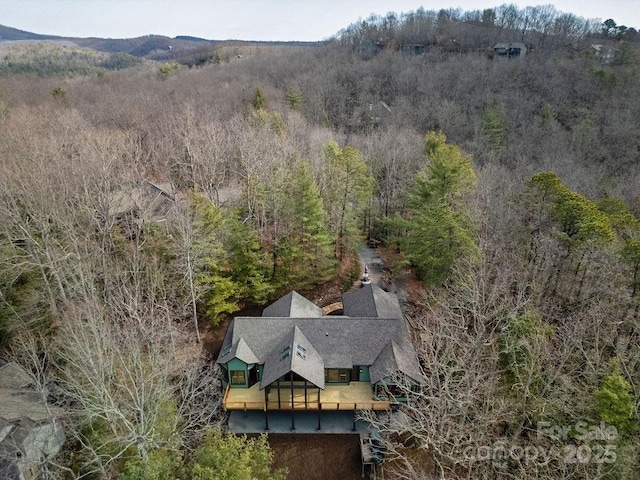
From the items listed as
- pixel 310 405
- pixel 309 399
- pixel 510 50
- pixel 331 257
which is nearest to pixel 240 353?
pixel 309 399

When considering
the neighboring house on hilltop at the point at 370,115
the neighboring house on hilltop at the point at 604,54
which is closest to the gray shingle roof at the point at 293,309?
the neighboring house on hilltop at the point at 370,115

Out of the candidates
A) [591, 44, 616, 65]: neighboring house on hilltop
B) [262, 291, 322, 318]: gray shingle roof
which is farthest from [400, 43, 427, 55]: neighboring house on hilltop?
[262, 291, 322, 318]: gray shingle roof

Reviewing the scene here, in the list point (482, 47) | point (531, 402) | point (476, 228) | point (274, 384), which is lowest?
point (274, 384)

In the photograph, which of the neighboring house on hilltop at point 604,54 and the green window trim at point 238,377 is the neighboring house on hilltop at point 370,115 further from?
the green window trim at point 238,377

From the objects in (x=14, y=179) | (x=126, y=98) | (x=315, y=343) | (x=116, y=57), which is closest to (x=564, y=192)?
(x=315, y=343)

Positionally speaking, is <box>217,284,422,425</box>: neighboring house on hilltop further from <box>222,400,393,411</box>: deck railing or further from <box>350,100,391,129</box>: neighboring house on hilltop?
<box>350,100,391,129</box>: neighboring house on hilltop

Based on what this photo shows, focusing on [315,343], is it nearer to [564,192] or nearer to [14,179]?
[564,192]

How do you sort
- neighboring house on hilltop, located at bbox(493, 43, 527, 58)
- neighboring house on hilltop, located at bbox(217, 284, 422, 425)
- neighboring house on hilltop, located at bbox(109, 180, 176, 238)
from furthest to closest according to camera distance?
neighboring house on hilltop, located at bbox(493, 43, 527, 58) → neighboring house on hilltop, located at bbox(109, 180, 176, 238) → neighboring house on hilltop, located at bbox(217, 284, 422, 425)
